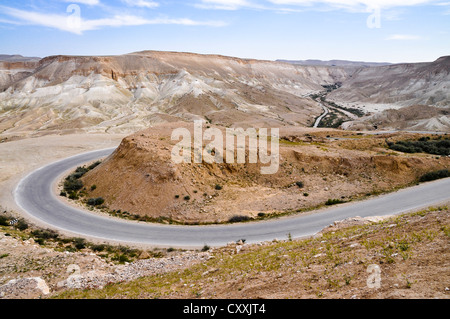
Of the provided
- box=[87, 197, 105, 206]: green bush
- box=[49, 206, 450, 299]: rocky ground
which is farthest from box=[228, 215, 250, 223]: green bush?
box=[87, 197, 105, 206]: green bush

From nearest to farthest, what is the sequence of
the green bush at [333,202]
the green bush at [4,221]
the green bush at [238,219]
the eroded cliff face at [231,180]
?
the green bush at [4,221], the green bush at [238,219], the eroded cliff face at [231,180], the green bush at [333,202]

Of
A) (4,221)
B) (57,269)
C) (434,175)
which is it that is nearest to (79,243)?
(57,269)

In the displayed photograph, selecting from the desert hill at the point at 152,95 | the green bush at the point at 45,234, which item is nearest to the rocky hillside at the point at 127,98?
the desert hill at the point at 152,95

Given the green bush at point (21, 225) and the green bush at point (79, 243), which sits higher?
the green bush at point (21, 225)

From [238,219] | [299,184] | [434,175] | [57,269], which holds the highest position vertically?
[434,175]

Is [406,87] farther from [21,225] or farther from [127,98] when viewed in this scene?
[21,225]

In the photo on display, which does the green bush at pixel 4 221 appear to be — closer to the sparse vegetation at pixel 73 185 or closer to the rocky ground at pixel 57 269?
the sparse vegetation at pixel 73 185

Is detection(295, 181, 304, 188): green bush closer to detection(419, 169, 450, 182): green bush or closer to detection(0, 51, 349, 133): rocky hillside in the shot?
detection(419, 169, 450, 182): green bush
